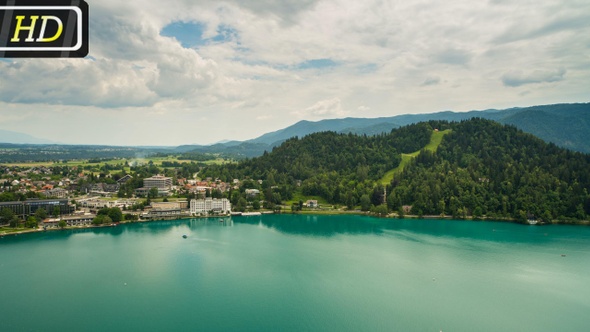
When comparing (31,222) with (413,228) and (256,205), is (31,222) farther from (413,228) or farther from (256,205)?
(413,228)

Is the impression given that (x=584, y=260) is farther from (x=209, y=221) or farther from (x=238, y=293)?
(x=209, y=221)

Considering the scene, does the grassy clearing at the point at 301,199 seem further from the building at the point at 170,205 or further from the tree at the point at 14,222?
the tree at the point at 14,222

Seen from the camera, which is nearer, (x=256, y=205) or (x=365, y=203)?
(x=365, y=203)

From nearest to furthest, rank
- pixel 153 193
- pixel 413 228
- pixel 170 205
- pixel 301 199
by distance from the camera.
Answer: pixel 413 228 < pixel 170 205 < pixel 153 193 < pixel 301 199

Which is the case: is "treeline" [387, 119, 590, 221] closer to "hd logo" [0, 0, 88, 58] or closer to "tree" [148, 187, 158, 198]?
"tree" [148, 187, 158, 198]

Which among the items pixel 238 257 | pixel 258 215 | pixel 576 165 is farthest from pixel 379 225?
pixel 576 165

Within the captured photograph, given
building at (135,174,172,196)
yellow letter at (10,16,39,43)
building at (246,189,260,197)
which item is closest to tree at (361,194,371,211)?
building at (246,189,260,197)

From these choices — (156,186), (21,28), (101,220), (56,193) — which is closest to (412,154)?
(156,186)
